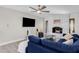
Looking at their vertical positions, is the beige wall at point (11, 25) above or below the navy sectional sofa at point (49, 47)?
above

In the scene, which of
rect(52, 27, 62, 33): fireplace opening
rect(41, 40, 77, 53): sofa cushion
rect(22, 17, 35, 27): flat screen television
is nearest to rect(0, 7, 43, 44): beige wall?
rect(22, 17, 35, 27): flat screen television

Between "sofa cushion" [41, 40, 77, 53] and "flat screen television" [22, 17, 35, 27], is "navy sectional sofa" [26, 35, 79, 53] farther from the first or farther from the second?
"flat screen television" [22, 17, 35, 27]

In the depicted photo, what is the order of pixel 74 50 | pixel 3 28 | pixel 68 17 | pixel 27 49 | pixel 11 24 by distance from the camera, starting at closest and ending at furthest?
pixel 74 50
pixel 27 49
pixel 3 28
pixel 11 24
pixel 68 17

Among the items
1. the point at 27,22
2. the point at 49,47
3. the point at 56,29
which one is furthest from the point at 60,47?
the point at 56,29

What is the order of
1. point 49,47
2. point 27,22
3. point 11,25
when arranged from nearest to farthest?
point 49,47, point 11,25, point 27,22

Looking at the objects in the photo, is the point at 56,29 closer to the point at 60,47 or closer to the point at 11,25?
the point at 11,25

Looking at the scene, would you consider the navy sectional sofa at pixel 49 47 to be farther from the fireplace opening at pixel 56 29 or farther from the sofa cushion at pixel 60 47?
the fireplace opening at pixel 56 29

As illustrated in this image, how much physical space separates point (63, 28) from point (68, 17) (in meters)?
0.83

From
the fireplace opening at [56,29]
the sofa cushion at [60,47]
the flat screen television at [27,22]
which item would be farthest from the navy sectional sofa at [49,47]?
the fireplace opening at [56,29]

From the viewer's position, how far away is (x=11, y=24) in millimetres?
5797
